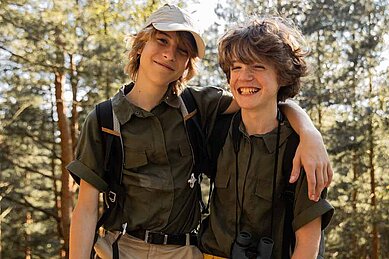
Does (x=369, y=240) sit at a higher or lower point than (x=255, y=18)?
lower

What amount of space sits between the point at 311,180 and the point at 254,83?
0.50 meters

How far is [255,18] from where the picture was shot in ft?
8.04

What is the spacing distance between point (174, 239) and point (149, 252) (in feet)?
0.47

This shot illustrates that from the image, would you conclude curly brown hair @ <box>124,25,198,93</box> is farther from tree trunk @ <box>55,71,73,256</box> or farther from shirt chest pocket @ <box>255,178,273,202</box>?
tree trunk @ <box>55,71,73,256</box>

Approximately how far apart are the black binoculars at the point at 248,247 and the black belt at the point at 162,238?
0.37 meters

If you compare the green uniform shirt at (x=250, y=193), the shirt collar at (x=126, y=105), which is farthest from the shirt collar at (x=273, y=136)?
the shirt collar at (x=126, y=105)

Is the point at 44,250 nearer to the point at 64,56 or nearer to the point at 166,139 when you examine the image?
the point at 64,56

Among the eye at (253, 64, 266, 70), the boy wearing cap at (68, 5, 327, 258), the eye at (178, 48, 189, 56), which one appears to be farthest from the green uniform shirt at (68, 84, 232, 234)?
the eye at (253, 64, 266, 70)

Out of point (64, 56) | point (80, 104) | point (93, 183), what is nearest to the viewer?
point (93, 183)

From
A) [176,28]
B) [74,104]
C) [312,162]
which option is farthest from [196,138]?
[74,104]

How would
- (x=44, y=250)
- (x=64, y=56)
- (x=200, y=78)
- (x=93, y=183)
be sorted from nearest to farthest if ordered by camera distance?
1. (x=93, y=183)
2. (x=64, y=56)
3. (x=200, y=78)
4. (x=44, y=250)

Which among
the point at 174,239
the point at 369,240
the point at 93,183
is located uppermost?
the point at 93,183

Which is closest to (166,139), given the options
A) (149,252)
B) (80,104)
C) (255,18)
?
(149,252)

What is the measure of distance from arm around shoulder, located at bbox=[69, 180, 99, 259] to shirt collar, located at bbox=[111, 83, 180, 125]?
0.38 m
